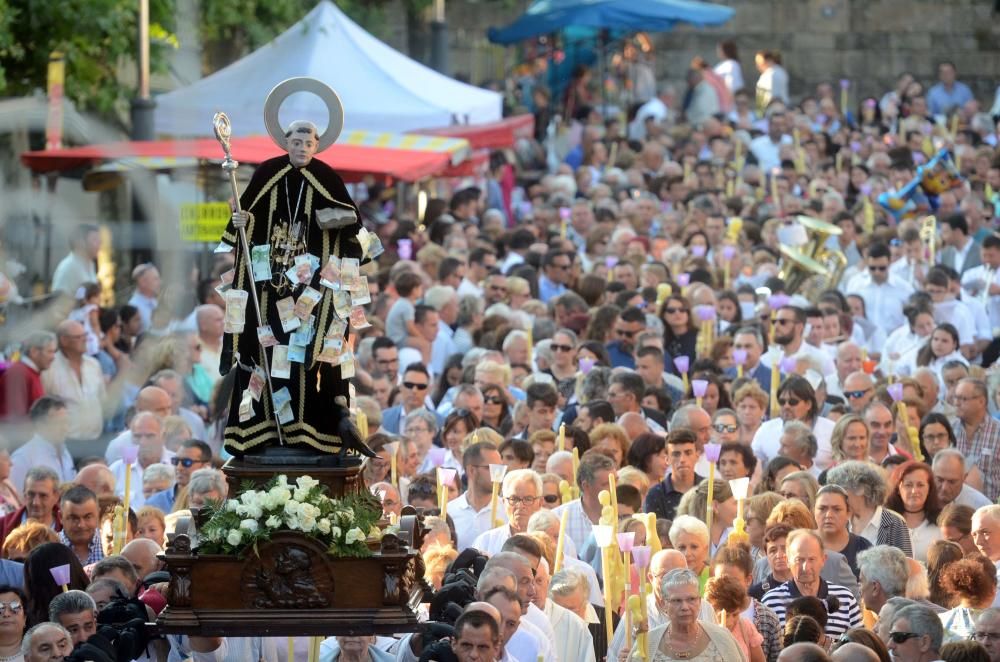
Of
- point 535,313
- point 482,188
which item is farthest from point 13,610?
point 482,188

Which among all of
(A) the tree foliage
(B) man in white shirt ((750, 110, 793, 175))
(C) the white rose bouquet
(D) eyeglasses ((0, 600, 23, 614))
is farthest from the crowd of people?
(B) man in white shirt ((750, 110, 793, 175))

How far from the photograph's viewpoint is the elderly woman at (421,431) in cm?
1376

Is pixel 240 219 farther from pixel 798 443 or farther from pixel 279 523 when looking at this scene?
pixel 798 443

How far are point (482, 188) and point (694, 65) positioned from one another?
7799mm

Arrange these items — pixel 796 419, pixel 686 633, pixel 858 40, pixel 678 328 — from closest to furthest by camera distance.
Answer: pixel 686 633 → pixel 796 419 → pixel 678 328 → pixel 858 40

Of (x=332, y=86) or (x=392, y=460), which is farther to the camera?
(x=332, y=86)

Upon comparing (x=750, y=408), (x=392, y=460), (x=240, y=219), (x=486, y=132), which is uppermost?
(x=240, y=219)

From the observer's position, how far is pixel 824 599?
10609 millimetres

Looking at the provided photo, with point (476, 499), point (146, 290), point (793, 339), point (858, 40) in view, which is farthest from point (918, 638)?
point (858, 40)

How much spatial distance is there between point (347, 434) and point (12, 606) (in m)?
2.12

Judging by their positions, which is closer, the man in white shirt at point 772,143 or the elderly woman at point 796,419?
the elderly woman at point 796,419

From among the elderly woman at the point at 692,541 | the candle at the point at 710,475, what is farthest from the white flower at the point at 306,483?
the candle at the point at 710,475

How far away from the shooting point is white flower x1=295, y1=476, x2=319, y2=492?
27.8 ft

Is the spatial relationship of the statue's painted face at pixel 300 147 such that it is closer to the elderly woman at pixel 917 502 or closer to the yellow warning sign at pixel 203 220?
the elderly woman at pixel 917 502
